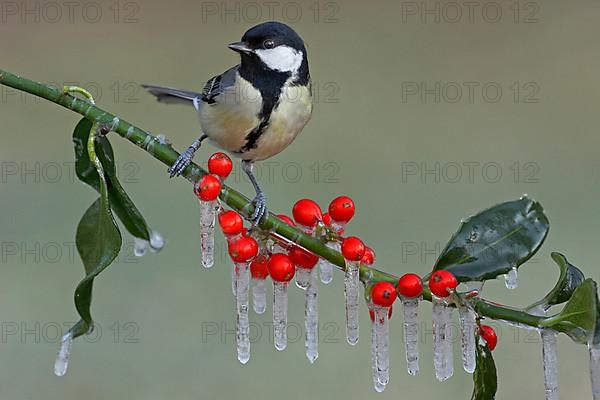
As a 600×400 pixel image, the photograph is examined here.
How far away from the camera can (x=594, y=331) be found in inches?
41.4

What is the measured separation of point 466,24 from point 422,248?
333 centimetres

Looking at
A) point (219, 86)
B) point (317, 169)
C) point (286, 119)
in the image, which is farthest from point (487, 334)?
point (317, 169)

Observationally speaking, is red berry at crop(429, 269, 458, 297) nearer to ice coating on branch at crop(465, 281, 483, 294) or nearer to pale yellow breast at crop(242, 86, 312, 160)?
ice coating on branch at crop(465, 281, 483, 294)

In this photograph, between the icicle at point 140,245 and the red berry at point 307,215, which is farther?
the icicle at point 140,245

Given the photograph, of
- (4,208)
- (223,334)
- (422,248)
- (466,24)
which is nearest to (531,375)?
(422,248)

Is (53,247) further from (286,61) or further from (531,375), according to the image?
(286,61)

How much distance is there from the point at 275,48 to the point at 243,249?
0.53m

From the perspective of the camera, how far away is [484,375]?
119cm

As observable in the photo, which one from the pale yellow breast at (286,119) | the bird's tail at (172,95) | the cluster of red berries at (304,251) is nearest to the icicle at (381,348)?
the cluster of red berries at (304,251)

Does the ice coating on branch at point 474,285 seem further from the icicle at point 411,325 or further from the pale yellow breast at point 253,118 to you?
the pale yellow breast at point 253,118

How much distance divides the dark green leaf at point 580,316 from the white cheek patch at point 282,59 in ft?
2.33

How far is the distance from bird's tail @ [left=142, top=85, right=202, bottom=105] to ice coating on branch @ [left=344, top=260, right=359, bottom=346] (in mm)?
818

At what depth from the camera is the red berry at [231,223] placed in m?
1.19

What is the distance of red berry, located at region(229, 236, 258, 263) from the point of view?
118 cm
